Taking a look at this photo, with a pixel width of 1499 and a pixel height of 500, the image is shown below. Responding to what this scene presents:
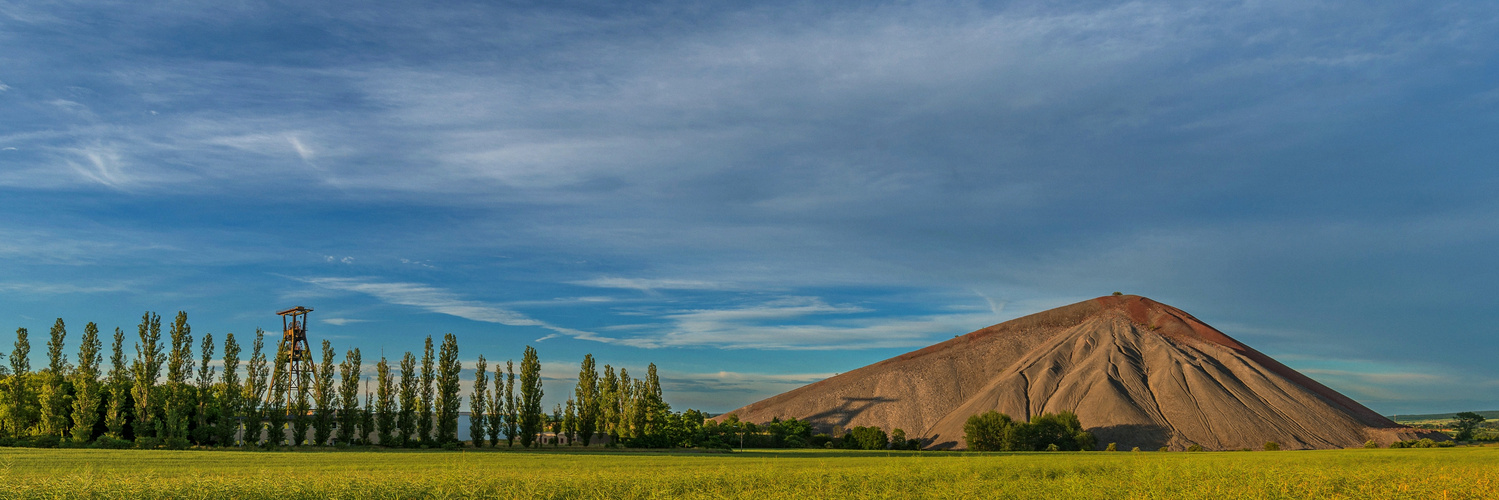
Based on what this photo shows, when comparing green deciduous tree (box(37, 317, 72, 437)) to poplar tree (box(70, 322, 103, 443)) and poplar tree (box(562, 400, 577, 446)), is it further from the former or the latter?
poplar tree (box(562, 400, 577, 446))

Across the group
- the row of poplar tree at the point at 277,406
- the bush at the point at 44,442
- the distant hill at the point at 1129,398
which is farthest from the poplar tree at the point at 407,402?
the distant hill at the point at 1129,398

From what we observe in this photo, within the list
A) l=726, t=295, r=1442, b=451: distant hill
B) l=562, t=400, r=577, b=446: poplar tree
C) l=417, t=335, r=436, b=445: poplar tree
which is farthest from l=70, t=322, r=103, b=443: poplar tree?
l=726, t=295, r=1442, b=451: distant hill

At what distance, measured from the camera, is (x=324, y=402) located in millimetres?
92188

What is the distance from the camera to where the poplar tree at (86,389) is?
251 feet

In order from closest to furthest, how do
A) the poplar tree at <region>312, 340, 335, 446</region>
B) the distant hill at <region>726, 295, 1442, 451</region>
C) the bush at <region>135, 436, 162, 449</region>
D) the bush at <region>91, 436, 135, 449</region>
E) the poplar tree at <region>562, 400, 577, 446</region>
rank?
1. the bush at <region>91, 436, 135, 449</region>
2. the bush at <region>135, 436, 162, 449</region>
3. the poplar tree at <region>312, 340, 335, 446</region>
4. the poplar tree at <region>562, 400, 577, 446</region>
5. the distant hill at <region>726, 295, 1442, 451</region>

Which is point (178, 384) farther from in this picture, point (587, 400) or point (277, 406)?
point (587, 400)

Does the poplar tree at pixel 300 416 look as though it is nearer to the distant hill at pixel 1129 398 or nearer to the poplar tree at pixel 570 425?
the poplar tree at pixel 570 425

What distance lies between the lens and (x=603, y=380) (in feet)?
377

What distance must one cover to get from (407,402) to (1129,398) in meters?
131

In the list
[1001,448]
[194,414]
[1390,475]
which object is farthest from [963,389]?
[1390,475]

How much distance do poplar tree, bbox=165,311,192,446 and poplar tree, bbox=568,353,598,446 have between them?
4207 cm

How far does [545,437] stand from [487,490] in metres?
95.2

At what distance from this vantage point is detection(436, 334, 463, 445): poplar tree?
96312 mm

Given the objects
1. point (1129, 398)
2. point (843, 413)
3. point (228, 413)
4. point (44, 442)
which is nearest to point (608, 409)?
point (228, 413)
